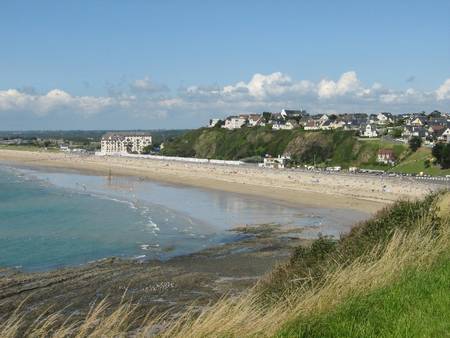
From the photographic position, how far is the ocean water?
2608 cm

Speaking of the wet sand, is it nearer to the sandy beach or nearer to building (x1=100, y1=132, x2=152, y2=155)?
the sandy beach

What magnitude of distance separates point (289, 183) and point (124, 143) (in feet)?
318

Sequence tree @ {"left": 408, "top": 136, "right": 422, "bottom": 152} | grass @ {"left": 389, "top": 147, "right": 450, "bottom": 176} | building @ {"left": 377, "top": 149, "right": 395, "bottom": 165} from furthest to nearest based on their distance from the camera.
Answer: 1. tree @ {"left": 408, "top": 136, "right": 422, "bottom": 152}
2. building @ {"left": 377, "top": 149, "right": 395, "bottom": 165}
3. grass @ {"left": 389, "top": 147, "right": 450, "bottom": 176}

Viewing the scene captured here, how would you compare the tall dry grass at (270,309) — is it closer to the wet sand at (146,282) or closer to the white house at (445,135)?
the wet sand at (146,282)

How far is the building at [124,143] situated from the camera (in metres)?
151

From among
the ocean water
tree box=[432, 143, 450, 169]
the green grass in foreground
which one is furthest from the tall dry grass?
tree box=[432, 143, 450, 169]

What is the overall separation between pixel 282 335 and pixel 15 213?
38195 mm

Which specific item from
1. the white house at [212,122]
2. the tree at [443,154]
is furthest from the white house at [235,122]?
the tree at [443,154]

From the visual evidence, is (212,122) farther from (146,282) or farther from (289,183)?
(146,282)

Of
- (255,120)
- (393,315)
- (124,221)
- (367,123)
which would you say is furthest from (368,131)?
(393,315)

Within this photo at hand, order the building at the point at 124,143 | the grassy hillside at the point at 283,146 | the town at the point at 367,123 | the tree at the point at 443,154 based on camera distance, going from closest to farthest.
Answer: the tree at the point at 443,154, the grassy hillside at the point at 283,146, the town at the point at 367,123, the building at the point at 124,143

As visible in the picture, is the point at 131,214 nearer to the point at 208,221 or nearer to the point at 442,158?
the point at 208,221

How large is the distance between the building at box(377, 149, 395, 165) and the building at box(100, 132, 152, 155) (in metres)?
83.5

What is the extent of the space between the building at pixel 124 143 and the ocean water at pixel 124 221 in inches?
3542
